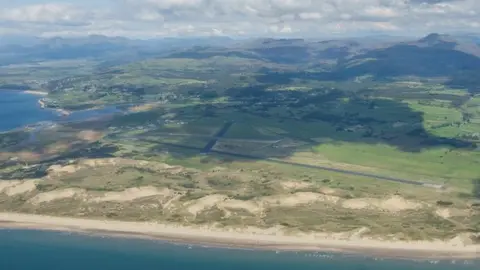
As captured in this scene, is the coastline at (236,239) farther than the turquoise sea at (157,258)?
Yes

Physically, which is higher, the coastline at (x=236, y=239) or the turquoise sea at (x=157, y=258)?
the coastline at (x=236, y=239)

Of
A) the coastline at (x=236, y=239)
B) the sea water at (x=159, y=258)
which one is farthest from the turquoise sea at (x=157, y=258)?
the coastline at (x=236, y=239)

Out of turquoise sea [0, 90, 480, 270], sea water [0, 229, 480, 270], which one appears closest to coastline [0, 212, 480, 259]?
sea water [0, 229, 480, 270]

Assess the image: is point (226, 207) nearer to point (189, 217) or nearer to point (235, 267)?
point (189, 217)

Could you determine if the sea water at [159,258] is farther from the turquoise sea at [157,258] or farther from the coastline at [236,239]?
the coastline at [236,239]

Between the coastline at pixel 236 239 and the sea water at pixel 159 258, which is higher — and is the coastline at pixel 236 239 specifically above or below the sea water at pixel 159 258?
above

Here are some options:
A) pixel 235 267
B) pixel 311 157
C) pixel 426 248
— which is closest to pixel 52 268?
pixel 235 267

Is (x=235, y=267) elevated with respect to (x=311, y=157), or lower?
lower
